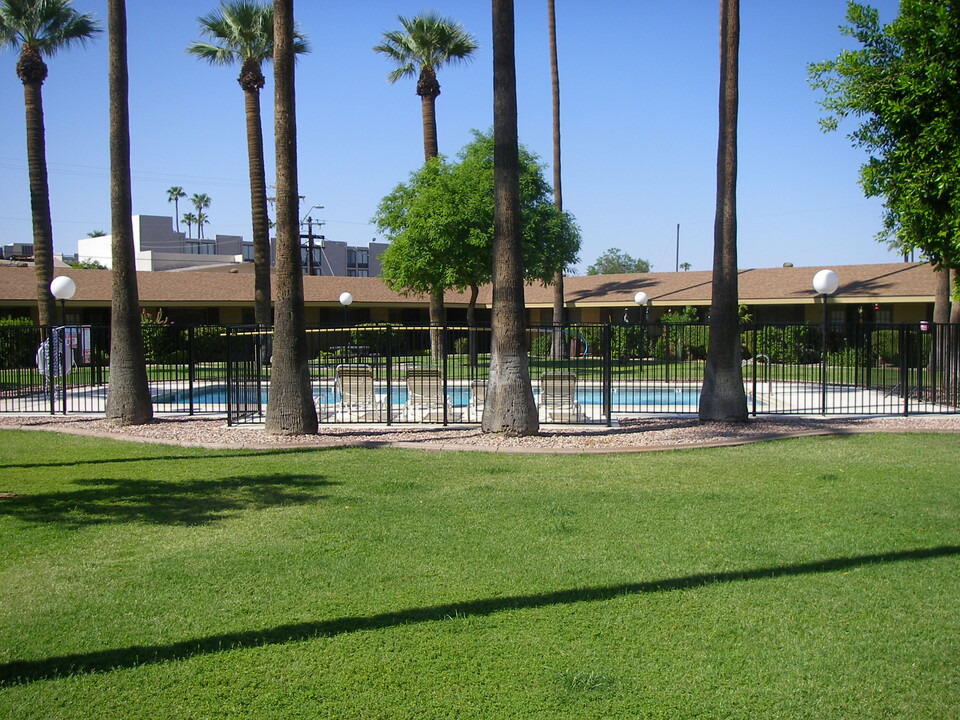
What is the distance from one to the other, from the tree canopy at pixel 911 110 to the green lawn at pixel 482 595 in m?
5.39

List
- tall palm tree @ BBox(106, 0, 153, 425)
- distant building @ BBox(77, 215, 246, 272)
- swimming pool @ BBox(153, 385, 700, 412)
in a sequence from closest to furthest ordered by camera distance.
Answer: tall palm tree @ BBox(106, 0, 153, 425)
swimming pool @ BBox(153, 385, 700, 412)
distant building @ BBox(77, 215, 246, 272)

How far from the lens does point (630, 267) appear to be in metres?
105

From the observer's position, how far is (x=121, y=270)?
49.5ft

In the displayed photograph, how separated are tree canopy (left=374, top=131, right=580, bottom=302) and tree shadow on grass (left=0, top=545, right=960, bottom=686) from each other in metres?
22.2

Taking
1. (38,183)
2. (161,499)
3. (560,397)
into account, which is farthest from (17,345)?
(161,499)

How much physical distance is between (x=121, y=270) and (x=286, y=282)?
3.64 metres

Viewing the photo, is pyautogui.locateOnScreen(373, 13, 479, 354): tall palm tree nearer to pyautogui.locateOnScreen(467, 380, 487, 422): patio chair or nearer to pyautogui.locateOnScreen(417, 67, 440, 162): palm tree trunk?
pyautogui.locateOnScreen(417, 67, 440, 162): palm tree trunk

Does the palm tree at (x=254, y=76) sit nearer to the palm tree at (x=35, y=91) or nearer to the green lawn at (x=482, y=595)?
the palm tree at (x=35, y=91)

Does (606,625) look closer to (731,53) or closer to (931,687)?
(931,687)

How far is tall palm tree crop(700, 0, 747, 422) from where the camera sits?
14.7 meters

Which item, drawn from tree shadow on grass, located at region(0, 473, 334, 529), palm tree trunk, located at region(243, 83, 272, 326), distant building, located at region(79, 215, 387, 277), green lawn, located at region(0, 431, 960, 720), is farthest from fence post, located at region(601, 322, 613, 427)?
distant building, located at region(79, 215, 387, 277)

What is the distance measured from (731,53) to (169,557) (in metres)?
12.4

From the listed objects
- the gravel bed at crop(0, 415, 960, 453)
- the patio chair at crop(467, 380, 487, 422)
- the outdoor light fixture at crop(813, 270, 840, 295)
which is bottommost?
the gravel bed at crop(0, 415, 960, 453)

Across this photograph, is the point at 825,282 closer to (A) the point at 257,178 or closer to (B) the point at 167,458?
(B) the point at 167,458
